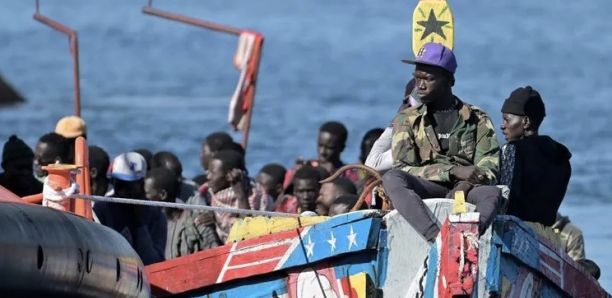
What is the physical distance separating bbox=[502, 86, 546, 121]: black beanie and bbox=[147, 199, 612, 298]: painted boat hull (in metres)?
0.84

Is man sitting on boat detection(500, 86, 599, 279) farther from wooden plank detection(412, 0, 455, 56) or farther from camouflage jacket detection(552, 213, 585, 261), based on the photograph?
camouflage jacket detection(552, 213, 585, 261)

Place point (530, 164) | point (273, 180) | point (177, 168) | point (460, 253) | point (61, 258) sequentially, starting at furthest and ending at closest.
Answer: point (273, 180) → point (177, 168) → point (530, 164) → point (61, 258) → point (460, 253)

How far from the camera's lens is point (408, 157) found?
1170 centimetres

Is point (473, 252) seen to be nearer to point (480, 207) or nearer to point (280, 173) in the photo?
point (480, 207)

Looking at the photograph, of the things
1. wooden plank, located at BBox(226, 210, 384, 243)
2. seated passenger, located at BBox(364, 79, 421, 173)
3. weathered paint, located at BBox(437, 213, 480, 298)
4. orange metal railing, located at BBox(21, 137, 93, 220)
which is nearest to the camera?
weathered paint, located at BBox(437, 213, 480, 298)

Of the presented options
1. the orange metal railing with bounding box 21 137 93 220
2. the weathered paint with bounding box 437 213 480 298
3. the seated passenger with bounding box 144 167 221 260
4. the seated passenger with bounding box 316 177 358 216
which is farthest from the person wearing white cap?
the weathered paint with bounding box 437 213 480 298

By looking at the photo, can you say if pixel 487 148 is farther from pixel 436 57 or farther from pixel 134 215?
pixel 134 215

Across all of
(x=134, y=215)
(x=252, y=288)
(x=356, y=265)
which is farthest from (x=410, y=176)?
(x=134, y=215)

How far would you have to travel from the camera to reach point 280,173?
1805 cm

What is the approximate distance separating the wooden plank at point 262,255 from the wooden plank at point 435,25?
5.95 ft

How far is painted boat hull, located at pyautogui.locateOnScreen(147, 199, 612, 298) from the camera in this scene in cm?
1124

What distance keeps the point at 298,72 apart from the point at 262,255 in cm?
3302

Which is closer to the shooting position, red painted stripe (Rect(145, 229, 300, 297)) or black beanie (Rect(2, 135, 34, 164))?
red painted stripe (Rect(145, 229, 300, 297))

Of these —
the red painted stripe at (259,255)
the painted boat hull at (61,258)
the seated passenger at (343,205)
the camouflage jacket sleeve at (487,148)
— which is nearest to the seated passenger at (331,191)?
the seated passenger at (343,205)
